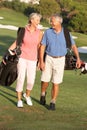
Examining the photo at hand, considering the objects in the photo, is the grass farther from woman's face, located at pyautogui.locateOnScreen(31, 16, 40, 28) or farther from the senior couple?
woman's face, located at pyautogui.locateOnScreen(31, 16, 40, 28)

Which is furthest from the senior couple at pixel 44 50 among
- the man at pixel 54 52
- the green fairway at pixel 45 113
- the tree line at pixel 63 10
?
the tree line at pixel 63 10

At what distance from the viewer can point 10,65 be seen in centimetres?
960

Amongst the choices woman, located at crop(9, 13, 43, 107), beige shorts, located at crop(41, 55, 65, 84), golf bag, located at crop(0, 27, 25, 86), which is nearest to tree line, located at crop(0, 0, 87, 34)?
golf bag, located at crop(0, 27, 25, 86)

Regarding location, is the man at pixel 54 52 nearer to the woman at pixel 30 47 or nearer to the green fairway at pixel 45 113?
the woman at pixel 30 47

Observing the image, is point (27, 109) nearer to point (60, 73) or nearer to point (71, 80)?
point (60, 73)

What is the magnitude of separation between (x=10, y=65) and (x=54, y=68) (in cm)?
91

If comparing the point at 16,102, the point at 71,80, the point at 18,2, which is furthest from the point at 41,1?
the point at 16,102

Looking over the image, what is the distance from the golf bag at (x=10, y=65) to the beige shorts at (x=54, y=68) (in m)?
0.60

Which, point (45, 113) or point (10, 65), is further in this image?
point (10, 65)

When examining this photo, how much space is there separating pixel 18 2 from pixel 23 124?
4154 centimetres

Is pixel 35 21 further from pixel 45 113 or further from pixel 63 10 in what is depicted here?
pixel 63 10

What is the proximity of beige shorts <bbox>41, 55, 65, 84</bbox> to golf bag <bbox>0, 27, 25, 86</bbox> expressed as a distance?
603mm

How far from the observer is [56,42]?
9.16 metres

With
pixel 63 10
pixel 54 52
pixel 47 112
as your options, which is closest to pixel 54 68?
pixel 54 52
